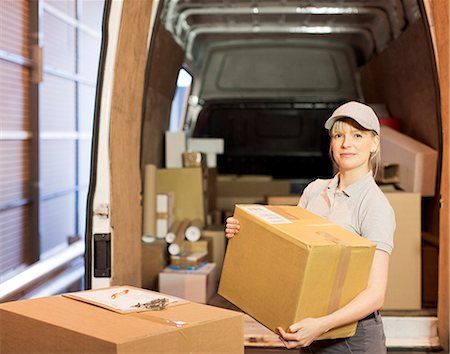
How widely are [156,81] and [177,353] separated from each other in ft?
10.5

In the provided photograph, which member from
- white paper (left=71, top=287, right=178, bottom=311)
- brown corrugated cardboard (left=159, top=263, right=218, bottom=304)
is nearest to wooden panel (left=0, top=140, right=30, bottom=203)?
brown corrugated cardboard (left=159, top=263, right=218, bottom=304)

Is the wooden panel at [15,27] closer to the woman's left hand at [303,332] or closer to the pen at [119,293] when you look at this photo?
the pen at [119,293]

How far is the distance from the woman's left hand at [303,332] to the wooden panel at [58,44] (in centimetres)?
596

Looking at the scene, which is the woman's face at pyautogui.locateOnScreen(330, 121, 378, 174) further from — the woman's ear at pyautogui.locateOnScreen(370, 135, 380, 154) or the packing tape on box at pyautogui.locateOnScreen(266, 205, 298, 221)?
the packing tape on box at pyautogui.locateOnScreen(266, 205, 298, 221)

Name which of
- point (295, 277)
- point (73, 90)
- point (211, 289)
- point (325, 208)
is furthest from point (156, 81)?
point (73, 90)

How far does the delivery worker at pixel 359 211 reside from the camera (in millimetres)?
2102

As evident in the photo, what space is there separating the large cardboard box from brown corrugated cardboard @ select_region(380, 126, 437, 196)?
1890mm

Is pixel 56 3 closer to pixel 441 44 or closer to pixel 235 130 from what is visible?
pixel 235 130

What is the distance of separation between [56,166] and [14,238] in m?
1.65

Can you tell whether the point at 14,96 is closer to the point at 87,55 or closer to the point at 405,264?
the point at 87,55

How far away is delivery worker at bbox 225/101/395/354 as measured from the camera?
82.7 inches

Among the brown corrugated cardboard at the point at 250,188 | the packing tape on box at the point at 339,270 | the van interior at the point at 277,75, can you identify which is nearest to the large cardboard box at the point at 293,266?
the packing tape on box at the point at 339,270

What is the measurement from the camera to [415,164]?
3.97 meters

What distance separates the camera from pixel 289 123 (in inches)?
244
